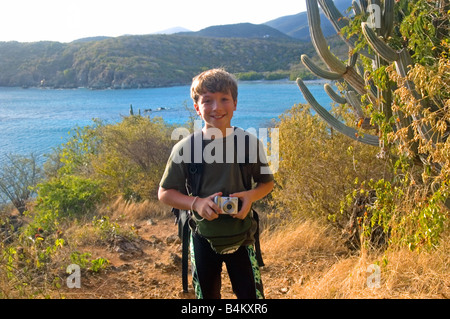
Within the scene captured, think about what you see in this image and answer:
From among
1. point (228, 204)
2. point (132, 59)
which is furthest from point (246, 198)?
point (132, 59)

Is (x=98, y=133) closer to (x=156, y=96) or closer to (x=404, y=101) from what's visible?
(x=404, y=101)

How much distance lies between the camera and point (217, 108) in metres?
2.09

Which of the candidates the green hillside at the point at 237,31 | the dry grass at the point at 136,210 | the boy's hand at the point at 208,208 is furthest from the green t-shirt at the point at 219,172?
the green hillside at the point at 237,31

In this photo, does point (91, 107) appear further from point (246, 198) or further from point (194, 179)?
point (246, 198)

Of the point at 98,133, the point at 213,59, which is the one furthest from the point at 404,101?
the point at 213,59

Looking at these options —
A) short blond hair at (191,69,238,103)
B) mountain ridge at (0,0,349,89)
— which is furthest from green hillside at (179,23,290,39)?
short blond hair at (191,69,238,103)

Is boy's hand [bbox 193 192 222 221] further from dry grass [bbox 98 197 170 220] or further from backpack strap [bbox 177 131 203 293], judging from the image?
dry grass [bbox 98 197 170 220]

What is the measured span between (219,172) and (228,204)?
0.23 meters

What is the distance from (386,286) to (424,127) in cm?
115

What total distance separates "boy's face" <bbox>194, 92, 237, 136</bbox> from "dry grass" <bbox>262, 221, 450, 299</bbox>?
5.19ft

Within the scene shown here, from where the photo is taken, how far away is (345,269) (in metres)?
3.59

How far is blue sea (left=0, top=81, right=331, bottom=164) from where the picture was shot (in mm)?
30172

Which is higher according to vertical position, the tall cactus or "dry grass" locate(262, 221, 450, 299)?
the tall cactus

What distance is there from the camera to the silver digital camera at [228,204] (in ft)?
6.35
